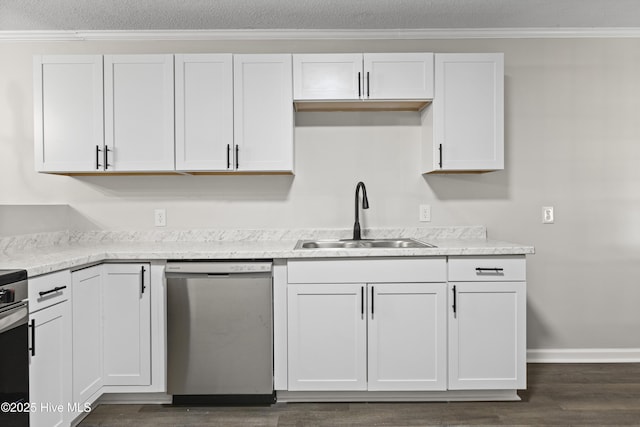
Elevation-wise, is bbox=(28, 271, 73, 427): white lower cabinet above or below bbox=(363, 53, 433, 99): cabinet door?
below

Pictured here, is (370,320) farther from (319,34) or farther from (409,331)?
(319,34)

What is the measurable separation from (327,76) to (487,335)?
6.06 ft

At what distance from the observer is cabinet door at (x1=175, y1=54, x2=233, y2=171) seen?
2730mm

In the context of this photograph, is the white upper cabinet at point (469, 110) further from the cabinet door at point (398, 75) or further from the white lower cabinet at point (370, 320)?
the white lower cabinet at point (370, 320)

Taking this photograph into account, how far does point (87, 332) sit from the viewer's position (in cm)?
230

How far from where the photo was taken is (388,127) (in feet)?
10.2

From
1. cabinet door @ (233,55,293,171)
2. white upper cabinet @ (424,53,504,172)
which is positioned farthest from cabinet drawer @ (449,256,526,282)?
cabinet door @ (233,55,293,171)

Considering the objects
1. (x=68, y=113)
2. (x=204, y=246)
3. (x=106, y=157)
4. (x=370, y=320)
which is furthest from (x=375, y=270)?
(x=68, y=113)

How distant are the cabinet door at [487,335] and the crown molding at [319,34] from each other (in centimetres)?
181

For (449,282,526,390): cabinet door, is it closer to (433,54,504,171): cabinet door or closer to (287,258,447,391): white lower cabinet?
(287,258,447,391): white lower cabinet

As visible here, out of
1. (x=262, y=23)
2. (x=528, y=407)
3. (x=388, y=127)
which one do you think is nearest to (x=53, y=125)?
(x=262, y=23)

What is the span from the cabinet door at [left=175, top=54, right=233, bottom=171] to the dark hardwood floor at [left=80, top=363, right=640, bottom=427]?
59.3 inches

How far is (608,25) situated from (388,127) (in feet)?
5.58

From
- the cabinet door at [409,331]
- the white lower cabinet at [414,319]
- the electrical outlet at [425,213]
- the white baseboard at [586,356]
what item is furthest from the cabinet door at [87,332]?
the white baseboard at [586,356]
